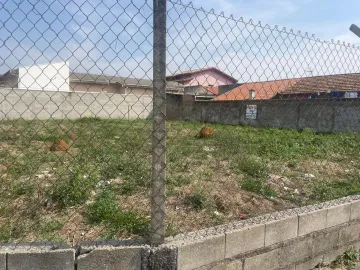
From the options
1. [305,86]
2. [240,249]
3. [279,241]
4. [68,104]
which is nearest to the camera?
[240,249]

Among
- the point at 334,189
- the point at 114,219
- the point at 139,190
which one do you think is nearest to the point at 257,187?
the point at 334,189

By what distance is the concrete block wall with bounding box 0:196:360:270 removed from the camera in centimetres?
190

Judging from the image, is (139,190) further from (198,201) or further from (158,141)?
(158,141)

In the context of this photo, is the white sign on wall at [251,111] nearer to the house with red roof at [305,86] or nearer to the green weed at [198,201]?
the house with red roof at [305,86]

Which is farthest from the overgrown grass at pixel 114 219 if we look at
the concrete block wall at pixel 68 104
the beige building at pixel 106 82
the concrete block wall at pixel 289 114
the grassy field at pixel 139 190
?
the concrete block wall at pixel 289 114

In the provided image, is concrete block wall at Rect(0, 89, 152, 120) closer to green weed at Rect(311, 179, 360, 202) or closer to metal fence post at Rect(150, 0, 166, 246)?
metal fence post at Rect(150, 0, 166, 246)

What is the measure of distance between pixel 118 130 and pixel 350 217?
Result: 8140mm

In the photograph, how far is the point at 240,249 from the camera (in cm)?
225

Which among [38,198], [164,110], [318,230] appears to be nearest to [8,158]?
[38,198]

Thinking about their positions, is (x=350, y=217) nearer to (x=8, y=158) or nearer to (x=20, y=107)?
(x=8, y=158)

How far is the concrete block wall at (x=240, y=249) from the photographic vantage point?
1902mm

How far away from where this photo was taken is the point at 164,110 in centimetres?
205

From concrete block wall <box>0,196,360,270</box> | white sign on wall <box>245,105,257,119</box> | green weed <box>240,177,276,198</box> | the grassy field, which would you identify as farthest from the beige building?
white sign on wall <box>245,105,257,119</box>

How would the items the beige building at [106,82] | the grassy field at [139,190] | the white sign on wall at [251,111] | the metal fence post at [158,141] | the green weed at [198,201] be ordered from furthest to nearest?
the white sign on wall at [251,111], the green weed at [198,201], the grassy field at [139,190], the beige building at [106,82], the metal fence post at [158,141]
